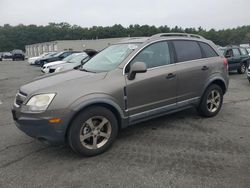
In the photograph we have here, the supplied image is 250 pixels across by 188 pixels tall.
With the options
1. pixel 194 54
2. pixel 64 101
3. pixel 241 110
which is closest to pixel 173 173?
pixel 64 101

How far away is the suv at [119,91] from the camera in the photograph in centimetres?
349

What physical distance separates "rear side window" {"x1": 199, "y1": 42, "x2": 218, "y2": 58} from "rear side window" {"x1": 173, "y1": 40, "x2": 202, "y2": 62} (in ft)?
0.49

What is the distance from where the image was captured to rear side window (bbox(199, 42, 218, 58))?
534 cm

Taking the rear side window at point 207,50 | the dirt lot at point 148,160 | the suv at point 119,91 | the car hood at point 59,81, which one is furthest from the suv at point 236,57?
the car hood at point 59,81

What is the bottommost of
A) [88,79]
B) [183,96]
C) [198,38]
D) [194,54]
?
[183,96]

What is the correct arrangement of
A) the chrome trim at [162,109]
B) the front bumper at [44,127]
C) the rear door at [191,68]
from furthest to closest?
the rear door at [191,68] < the chrome trim at [162,109] < the front bumper at [44,127]

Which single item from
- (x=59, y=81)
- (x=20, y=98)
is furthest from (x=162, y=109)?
(x=20, y=98)

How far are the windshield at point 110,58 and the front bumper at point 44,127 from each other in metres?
1.23

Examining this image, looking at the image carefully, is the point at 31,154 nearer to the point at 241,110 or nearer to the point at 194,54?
the point at 194,54

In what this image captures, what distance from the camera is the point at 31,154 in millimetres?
3982

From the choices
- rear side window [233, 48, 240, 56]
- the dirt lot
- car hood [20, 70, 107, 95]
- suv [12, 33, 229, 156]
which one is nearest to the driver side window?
suv [12, 33, 229, 156]

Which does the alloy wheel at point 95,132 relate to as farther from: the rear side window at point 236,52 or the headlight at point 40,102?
the rear side window at point 236,52

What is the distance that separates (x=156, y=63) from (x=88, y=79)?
52.6 inches

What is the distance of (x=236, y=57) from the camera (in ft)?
43.7
